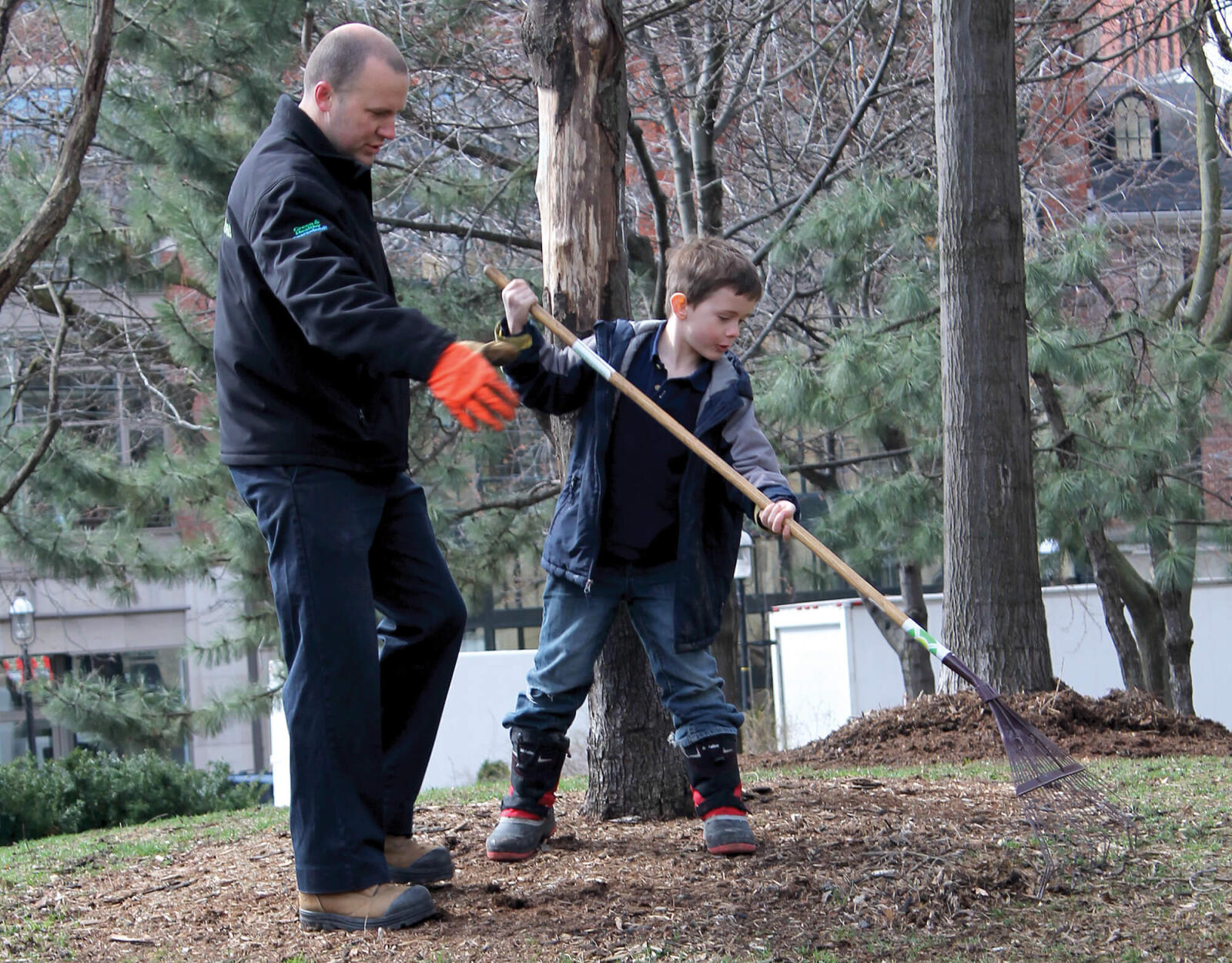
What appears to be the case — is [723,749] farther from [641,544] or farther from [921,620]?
[921,620]

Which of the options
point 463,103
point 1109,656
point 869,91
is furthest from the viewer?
point 1109,656

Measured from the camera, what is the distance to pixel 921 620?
1205cm

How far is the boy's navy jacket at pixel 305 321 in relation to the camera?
104 inches

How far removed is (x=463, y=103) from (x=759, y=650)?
12507mm

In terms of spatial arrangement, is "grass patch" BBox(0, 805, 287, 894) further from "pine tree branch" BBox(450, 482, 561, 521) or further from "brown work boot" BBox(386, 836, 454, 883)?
"pine tree branch" BBox(450, 482, 561, 521)

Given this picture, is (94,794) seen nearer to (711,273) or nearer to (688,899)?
(688,899)

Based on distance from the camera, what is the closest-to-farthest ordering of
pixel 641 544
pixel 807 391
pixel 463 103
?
pixel 641 544 < pixel 807 391 < pixel 463 103

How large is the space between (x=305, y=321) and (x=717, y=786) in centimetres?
156

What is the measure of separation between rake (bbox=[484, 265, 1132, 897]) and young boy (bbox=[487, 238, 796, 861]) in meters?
0.09

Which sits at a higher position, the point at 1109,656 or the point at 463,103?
the point at 463,103

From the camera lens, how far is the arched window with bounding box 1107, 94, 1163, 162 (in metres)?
13.5

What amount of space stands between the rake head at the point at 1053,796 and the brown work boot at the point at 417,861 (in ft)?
4.23

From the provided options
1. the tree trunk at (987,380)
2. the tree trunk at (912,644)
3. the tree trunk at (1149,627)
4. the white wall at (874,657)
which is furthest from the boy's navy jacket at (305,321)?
the white wall at (874,657)

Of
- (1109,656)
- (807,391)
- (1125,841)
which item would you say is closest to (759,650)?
(1109,656)
